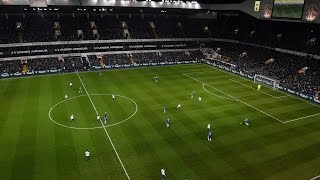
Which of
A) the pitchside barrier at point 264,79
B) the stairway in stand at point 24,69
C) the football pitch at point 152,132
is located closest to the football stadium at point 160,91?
the football pitch at point 152,132

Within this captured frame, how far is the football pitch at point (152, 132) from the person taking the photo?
24.9 m

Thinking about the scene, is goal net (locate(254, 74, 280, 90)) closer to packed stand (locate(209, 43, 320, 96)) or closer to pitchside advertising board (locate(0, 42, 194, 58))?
packed stand (locate(209, 43, 320, 96))

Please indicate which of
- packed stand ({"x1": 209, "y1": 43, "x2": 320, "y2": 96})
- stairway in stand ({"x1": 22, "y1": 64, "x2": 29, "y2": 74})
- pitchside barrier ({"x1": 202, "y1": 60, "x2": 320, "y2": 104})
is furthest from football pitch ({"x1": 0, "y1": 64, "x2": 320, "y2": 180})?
stairway in stand ({"x1": 22, "y1": 64, "x2": 29, "y2": 74})

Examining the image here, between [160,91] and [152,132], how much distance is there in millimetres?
16288

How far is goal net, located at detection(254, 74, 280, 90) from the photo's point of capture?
51250 millimetres

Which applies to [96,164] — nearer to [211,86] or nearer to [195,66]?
[211,86]

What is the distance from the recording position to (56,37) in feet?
227

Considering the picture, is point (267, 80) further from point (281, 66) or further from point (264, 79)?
point (281, 66)

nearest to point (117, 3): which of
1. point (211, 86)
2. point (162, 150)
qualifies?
point (211, 86)

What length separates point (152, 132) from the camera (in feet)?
105

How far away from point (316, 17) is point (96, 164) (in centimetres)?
4657

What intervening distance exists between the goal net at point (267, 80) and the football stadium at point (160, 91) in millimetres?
264

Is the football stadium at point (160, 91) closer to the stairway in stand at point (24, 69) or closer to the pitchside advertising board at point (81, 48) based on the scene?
the pitchside advertising board at point (81, 48)

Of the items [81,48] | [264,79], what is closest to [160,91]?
[264,79]
